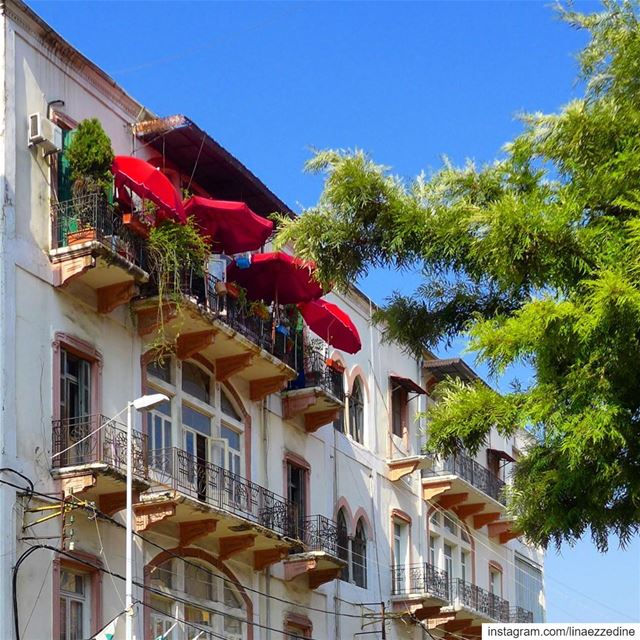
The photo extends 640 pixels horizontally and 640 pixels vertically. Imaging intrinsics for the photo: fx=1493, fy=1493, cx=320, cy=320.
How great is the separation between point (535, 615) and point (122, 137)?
28157 mm

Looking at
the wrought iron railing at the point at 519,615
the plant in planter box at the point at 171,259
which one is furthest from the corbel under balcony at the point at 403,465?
the plant in planter box at the point at 171,259

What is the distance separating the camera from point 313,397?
30562 mm

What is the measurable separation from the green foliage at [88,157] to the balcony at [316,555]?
924 cm

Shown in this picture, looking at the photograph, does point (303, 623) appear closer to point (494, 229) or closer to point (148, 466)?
point (148, 466)

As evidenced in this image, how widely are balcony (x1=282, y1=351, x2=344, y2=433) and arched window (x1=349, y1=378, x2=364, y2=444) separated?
3.03 metres

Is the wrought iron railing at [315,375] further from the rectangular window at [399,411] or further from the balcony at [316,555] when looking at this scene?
the rectangular window at [399,411]

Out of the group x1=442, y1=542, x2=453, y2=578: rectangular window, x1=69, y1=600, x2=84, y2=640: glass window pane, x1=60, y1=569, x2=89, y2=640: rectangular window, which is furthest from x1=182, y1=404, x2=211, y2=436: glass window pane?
x1=442, y1=542, x2=453, y2=578: rectangular window

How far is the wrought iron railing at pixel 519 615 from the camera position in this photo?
139 feet

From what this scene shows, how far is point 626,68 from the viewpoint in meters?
14.5

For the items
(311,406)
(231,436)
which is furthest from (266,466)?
(311,406)

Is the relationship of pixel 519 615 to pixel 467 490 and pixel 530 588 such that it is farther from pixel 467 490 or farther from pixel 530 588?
pixel 467 490

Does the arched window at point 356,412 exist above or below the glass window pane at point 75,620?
above

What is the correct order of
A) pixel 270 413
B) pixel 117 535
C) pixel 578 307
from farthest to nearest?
Result: pixel 270 413 → pixel 117 535 → pixel 578 307

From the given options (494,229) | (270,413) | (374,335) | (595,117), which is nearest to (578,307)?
(494,229)
